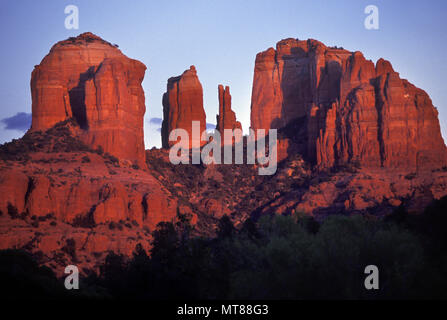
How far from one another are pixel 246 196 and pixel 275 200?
780 cm

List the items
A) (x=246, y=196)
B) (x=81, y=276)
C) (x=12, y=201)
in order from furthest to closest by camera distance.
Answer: (x=246, y=196)
(x=12, y=201)
(x=81, y=276)

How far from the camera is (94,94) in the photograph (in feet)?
331

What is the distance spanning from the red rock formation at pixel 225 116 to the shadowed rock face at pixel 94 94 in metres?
19.2

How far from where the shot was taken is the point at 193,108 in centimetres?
12612

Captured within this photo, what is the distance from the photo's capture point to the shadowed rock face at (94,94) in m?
100

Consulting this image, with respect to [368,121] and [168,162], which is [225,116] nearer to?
[168,162]

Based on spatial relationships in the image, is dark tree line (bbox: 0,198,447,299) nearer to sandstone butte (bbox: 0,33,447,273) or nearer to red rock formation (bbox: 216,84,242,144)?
sandstone butte (bbox: 0,33,447,273)

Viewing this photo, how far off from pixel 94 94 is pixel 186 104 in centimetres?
2725

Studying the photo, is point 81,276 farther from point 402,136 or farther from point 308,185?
point 402,136

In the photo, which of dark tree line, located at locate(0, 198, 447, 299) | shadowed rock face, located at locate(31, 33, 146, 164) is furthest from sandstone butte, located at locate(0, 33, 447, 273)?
dark tree line, located at locate(0, 198, 447, 299)

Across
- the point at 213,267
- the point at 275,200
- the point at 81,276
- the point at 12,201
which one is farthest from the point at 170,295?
the point at 275,200

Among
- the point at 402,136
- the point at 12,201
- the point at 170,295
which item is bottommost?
the point at 170,295

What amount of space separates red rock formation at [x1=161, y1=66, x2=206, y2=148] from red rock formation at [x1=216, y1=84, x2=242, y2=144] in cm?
360

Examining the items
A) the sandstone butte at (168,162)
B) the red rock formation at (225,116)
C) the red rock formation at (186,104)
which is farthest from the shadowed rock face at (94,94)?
the red rock formation at (225,116)
